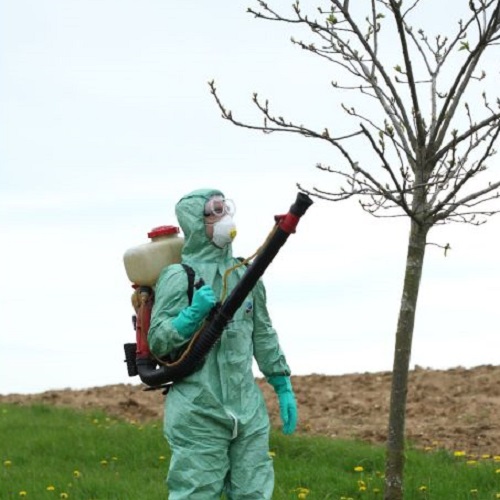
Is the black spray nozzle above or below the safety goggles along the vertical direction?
below

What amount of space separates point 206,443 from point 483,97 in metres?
3.46

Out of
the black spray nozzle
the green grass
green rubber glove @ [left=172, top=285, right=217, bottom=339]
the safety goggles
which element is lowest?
the green grass

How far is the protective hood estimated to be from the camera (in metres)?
7.55

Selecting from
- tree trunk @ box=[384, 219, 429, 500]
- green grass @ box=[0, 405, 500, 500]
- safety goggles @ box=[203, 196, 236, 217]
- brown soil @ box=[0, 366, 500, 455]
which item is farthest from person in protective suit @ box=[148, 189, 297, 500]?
brown soil @ box=[0, 366, 500, 455]

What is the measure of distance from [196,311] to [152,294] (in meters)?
0.63

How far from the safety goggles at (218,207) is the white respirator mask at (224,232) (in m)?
0.08

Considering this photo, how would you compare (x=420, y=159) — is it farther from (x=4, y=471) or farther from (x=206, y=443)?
(x=4, y=471)

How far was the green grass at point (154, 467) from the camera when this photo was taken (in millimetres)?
10188

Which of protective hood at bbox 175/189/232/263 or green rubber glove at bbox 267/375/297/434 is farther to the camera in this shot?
green rubber glove at bbox 267/375/297/434

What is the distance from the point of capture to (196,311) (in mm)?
7234

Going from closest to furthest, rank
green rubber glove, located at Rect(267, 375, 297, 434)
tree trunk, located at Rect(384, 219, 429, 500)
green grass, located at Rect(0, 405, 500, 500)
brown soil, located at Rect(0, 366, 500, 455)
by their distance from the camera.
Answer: green rubber glove, located at Rect(267, 375, 297, 434) < tree trunk, located at Rect(384, 219, 429, 500) < green grass, located at Rect(0, 405, 500, 500) < brown soil, located at Rect(0, 366, 500, 455)

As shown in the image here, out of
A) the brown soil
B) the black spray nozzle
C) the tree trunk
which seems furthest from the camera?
the brown soil

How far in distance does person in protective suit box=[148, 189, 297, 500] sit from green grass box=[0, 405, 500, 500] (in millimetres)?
2152

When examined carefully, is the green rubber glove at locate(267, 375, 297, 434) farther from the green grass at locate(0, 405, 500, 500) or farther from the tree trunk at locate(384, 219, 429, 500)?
the green grass at locate(0, 405, 500, 500)
